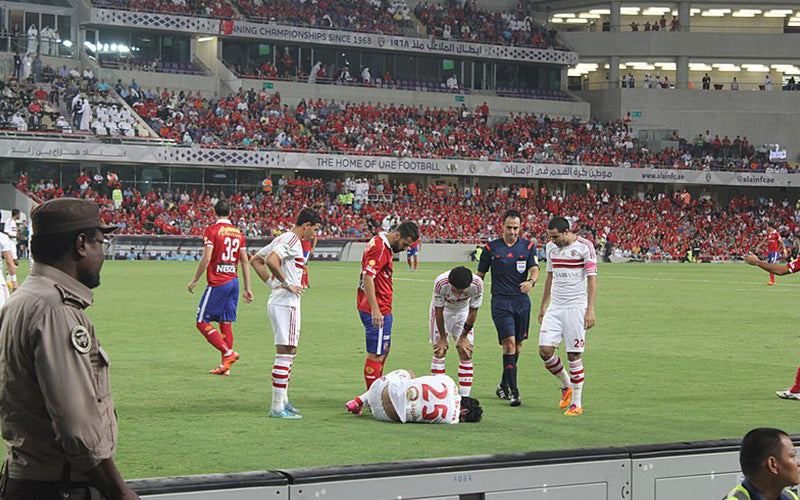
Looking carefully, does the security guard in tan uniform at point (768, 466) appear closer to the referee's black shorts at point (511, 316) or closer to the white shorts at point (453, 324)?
the white shorts at point (453, 324)

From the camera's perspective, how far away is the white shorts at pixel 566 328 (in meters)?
12.7

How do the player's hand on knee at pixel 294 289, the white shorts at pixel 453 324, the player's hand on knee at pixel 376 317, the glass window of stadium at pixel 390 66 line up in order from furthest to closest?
the glass window of stadium at pixel 390 66
the white shorts at pixel 453 324
the player's hand on knee at pixel 376 317
the player's hand on knee at pixel 294 289

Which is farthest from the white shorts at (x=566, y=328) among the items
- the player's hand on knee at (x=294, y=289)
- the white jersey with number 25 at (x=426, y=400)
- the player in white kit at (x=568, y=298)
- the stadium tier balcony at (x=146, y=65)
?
the stadium tier balcony at (x=146, y=65)

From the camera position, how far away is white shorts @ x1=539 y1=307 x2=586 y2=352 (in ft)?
41.5

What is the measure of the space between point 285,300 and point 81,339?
7.90 meters

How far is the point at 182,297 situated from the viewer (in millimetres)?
29562

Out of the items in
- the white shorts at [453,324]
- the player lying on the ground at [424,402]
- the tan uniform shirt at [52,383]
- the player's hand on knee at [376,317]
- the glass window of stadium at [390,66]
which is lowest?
the player lying on the ground at [424,402]

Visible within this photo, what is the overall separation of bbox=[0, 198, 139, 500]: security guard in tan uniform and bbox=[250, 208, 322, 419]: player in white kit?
292 inches

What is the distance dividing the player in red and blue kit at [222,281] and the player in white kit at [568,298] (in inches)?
188

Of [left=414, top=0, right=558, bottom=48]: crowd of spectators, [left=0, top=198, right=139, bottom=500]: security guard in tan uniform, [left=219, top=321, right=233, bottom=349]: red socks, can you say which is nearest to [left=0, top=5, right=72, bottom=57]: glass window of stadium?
[left=414, top=0, right=558, bottom=48]: crowd of spectators

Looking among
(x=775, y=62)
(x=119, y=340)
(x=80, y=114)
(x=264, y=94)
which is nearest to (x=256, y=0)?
(x=264, y=94)

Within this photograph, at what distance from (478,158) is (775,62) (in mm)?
→ 27854

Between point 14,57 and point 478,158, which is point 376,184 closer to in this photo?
point 478,158

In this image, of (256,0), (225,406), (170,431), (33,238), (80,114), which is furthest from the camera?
(256,0)
